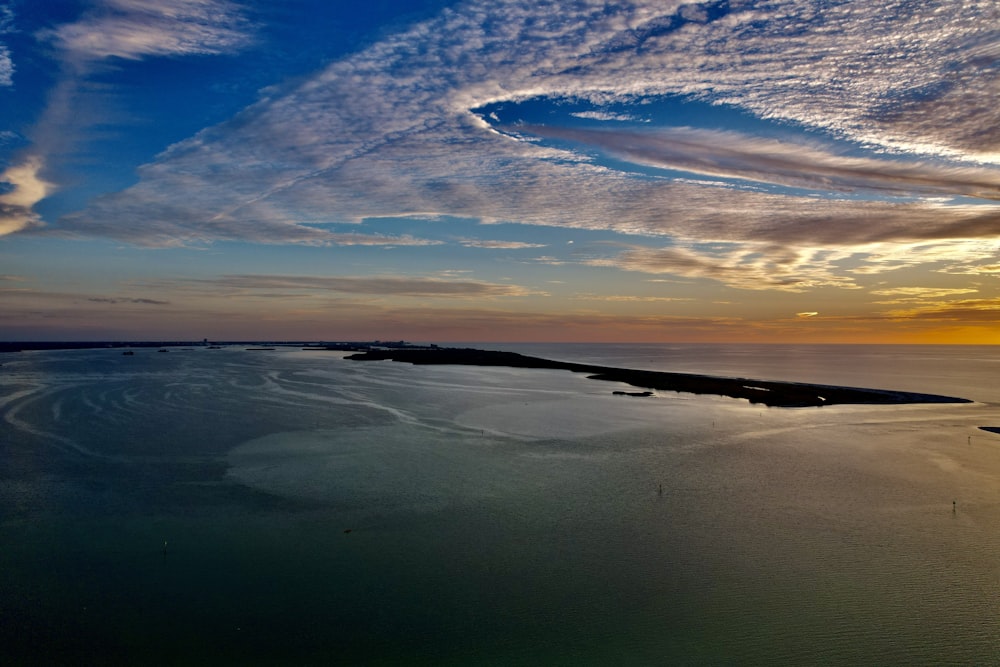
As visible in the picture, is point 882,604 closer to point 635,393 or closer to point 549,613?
point 549,613

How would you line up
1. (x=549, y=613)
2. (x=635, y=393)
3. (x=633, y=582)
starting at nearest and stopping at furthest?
(x=549, y=613), (x=633, y=582), (x=635, y=393)

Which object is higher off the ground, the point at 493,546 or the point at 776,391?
the point at 776,391

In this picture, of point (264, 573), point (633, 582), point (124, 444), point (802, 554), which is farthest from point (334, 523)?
point (124, 444)

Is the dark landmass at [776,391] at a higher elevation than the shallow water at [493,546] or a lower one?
higher

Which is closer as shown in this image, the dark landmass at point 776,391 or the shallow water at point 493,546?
the shallow water at point 493,546

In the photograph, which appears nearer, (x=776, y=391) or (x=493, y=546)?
(x=493, y=546)

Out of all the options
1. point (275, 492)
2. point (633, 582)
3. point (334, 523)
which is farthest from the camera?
point (275, 492)

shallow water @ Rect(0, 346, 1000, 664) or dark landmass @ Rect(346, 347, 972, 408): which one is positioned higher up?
dark landmass @ Rect(346, 347, 972, 408)

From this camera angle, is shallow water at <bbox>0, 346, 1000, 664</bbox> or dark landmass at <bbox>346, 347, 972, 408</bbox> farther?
dark landmass at <bbox>346, 347, 972, 408</bbox>
